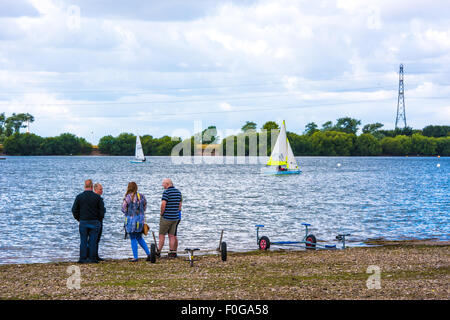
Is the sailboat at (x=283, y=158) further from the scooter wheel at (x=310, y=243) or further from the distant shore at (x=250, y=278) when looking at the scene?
the distant shore at (x=250, y=278)

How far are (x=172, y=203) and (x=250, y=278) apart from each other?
12.3ft

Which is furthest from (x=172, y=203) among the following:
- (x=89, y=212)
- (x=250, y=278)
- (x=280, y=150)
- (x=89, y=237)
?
(x=280, y=150)

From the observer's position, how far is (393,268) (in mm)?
14266

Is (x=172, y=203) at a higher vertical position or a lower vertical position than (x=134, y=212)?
higher

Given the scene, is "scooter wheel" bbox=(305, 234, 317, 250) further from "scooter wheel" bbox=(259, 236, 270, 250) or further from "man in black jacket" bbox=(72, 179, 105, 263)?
"man in black jacket" bbox=(72, 179, 105, 263)

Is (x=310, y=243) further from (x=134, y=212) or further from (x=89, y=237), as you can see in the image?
(x=89, y=237)

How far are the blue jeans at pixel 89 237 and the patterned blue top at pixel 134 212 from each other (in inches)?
33.3

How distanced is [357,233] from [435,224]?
6603 mm

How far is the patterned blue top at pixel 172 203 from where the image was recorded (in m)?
15.6

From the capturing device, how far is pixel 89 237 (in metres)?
15.5

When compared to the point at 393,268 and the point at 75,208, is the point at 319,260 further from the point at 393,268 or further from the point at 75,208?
the point at 75,208

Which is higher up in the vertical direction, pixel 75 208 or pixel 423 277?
pixel 75 208

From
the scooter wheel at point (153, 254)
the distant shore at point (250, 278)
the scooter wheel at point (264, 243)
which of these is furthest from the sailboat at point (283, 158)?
the scooter wheel at point (153, 254)
